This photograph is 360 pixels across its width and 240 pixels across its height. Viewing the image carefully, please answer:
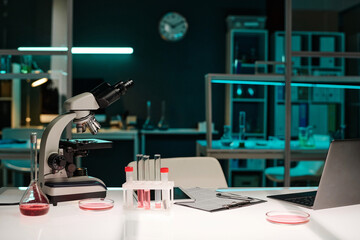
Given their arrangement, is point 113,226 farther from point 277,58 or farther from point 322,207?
point 277,58

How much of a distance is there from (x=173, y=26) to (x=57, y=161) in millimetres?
5606

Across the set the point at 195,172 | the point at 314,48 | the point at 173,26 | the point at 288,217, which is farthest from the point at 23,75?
the point at 314,48

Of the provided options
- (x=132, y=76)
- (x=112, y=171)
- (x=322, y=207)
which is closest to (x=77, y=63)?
(x=132, y=76)

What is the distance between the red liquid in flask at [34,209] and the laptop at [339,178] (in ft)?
2.80

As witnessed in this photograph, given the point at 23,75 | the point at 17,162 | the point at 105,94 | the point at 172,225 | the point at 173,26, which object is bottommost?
the point at 17,162

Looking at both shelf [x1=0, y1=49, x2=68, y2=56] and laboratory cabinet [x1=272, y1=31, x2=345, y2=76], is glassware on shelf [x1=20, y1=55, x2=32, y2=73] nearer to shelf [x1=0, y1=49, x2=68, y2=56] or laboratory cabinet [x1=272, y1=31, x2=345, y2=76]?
shelf [x1=0, y1=49, x2=68, y2=56]

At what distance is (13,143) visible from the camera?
3.10 meters

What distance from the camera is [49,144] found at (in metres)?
1.56

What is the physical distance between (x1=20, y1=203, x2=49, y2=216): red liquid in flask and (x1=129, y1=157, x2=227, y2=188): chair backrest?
0.85 m

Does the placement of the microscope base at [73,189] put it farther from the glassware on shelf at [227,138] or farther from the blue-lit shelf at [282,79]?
the glassware on shelf at [227,138]

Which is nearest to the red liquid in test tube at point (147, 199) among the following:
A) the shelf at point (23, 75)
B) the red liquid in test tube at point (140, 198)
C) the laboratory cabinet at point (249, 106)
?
the red liquid in test tube at point (140, 198)

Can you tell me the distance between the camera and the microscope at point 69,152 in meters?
1.54

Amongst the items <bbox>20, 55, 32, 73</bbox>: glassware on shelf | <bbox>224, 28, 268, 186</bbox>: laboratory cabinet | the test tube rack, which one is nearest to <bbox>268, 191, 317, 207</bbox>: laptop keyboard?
the test tube rack

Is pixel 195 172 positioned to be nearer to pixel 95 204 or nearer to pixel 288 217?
pixel 95 204
